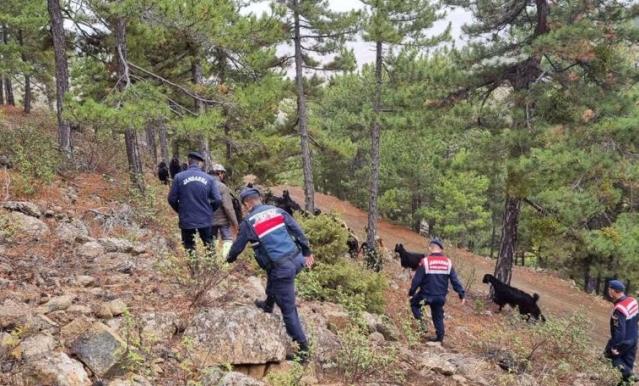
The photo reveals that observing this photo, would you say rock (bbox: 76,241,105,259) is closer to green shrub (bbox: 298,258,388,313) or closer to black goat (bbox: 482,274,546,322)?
green shrub (bbox: 298,258,388,313)

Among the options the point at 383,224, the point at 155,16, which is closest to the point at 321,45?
the point at 155,16

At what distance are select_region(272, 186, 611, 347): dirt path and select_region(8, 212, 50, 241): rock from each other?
34.0 feet

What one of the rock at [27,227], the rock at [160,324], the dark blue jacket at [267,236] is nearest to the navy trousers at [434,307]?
the dark blue jacket at [267,236]

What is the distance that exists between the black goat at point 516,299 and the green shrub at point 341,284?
4.80 m

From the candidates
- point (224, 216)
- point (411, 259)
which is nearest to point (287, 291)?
point (224, 216)

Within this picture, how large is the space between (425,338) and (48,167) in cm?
814

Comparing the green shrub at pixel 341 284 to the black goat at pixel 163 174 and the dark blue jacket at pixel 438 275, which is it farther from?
the black goat at pixel 163 174

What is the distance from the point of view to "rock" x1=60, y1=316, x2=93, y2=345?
4.41 m

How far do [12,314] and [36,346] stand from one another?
490 millimetres

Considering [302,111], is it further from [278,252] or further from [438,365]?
[278,252]

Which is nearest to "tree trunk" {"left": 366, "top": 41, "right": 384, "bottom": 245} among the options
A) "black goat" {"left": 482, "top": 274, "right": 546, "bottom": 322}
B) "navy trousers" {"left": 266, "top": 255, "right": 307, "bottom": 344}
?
"black goat" {"left": 482, "top": 274, "right": 546, "bottom": 322}

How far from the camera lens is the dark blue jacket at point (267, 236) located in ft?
17.6

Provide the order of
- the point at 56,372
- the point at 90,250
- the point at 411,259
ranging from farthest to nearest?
the point at 411,259 → the point at 90,250 → the point at 56,372

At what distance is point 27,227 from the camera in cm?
721
